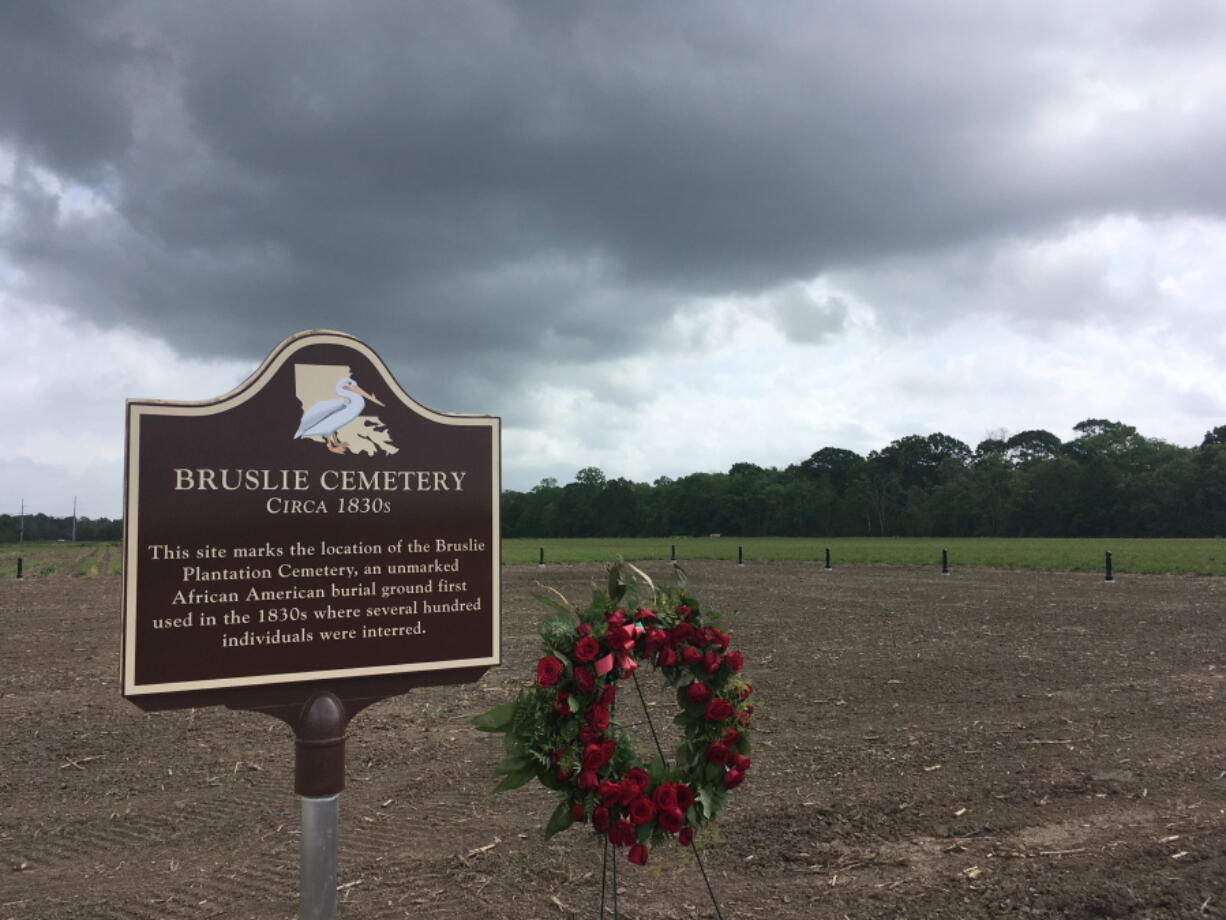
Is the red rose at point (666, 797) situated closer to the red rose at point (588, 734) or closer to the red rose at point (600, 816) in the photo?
the red rose at point (600, 816)

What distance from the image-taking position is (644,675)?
35.7 feet

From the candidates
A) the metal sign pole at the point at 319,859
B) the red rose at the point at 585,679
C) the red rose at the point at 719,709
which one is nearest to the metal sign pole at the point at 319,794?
the metal sign pole at the point at 319,859

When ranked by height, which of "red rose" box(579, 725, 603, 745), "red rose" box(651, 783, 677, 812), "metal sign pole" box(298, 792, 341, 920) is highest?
"red rose" box(579, 725, 603, 745)

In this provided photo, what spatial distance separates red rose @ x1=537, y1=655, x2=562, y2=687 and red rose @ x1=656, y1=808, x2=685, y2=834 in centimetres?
75

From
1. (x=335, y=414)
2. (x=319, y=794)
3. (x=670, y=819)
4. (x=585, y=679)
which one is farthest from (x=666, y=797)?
(x=335, y=414)

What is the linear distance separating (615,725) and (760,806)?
2692 millimetres

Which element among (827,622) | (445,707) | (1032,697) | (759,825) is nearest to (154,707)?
(759,825)

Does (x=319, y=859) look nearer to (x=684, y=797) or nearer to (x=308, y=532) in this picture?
(x=308, y=532)

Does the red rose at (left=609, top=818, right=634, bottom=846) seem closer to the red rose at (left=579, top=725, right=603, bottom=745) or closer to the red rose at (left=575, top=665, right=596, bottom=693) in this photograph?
the red rose at (left=579, top=725, right=603, bottom=745)

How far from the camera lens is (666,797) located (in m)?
3.72

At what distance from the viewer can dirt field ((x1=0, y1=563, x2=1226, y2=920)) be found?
4.64 metres

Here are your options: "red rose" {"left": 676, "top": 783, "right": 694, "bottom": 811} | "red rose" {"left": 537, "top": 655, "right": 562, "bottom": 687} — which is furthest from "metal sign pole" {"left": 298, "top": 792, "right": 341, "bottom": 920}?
"red rose" {"left": 676, "top": 783, "right": 694, "bottom": 811}

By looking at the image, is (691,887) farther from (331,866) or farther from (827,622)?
(827,622)

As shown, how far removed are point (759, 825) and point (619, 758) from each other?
7.73 ft
